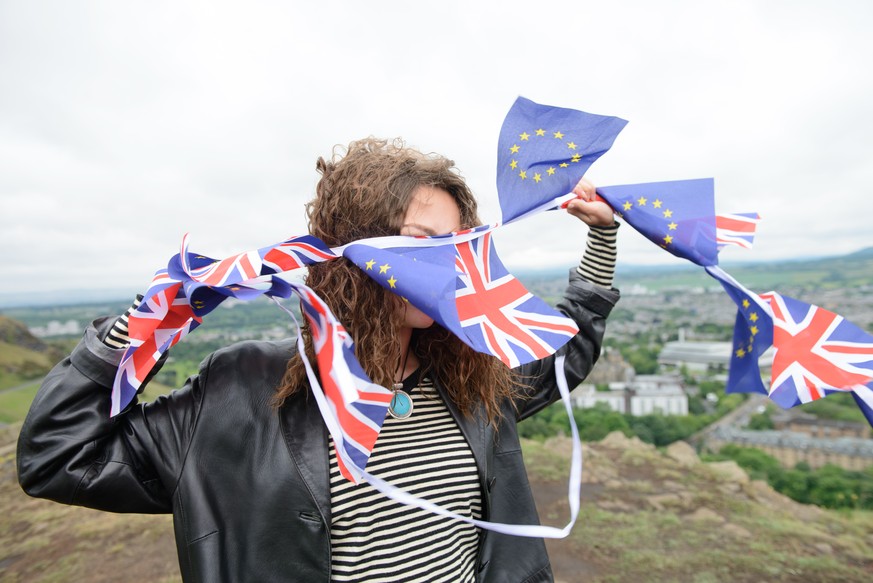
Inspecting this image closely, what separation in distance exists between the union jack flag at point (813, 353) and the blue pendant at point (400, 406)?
1.35 m

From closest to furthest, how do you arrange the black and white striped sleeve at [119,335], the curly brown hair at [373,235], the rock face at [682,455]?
the black and white striped sleeve at [119,335], the curly brown hair at [373,235], the rock face at [682,455]

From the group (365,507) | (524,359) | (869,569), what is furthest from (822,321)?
(869,569)

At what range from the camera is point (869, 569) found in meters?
4.49

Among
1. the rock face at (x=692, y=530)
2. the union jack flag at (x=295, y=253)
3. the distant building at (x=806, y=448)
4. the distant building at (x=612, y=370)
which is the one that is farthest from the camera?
the distant building at (x=612, y=370)

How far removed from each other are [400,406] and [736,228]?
1576 mm

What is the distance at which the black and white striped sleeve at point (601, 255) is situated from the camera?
217 cm

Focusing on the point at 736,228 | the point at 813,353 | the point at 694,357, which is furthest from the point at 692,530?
the point at 694,357

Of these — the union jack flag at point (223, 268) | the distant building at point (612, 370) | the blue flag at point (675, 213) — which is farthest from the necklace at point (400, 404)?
the distant building at point (612, 370)

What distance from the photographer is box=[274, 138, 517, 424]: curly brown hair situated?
1.72 metres

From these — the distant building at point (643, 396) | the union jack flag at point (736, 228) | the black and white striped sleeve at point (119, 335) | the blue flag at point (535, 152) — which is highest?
the blue flag at point (535, 152)

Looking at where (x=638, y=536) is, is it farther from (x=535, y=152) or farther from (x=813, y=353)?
(x=535, y=152)

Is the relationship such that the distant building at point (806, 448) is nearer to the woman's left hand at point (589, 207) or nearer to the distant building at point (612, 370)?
the distant building at point (612, 370)

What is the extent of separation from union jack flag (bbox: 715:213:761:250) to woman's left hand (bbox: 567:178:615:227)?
435 millimetres

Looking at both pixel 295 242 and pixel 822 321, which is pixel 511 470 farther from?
pixel 822 321
